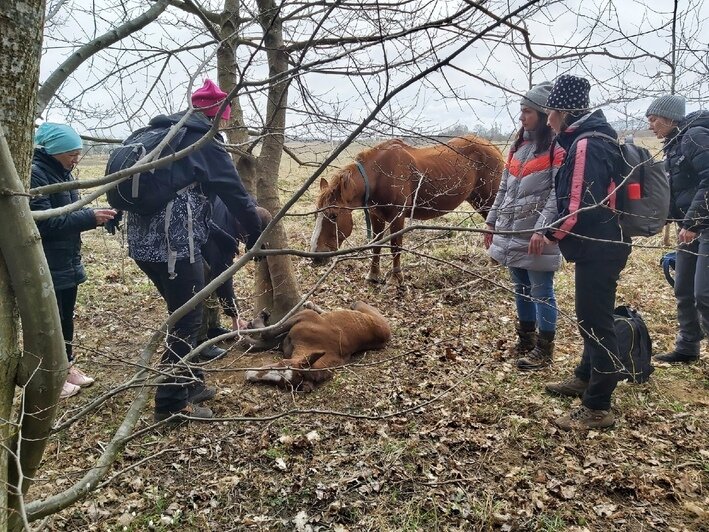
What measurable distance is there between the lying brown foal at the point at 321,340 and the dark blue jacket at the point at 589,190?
220cm

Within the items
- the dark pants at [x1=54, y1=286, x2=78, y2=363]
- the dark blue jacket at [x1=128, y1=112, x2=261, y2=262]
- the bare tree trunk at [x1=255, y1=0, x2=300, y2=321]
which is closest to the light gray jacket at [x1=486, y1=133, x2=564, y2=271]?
the dark blue jacket at [x1=128, y1=112, x2=261, y2=262]

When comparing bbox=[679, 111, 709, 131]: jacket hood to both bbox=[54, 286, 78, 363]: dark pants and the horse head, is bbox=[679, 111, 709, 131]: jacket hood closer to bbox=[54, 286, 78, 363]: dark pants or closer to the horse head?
the horse head

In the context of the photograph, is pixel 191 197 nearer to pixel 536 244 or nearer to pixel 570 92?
pixel 536 244

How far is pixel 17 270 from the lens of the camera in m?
1.56

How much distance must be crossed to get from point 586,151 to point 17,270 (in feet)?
10.5

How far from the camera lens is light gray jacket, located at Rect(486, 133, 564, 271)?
13.1ft

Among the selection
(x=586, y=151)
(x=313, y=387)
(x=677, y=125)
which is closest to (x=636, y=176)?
(x=586, y=151)

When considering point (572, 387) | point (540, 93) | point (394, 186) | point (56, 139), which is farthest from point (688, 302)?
point (56, 139)

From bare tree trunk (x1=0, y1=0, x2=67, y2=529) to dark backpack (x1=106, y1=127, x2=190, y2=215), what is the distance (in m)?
1.43

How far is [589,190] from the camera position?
10.4ft

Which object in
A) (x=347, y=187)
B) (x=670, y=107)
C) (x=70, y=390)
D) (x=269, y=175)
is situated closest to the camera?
(x=670, y=107)

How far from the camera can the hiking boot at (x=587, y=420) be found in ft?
11.7

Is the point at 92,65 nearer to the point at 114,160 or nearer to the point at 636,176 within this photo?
the point at 114,160

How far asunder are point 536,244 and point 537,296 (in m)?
0.59
